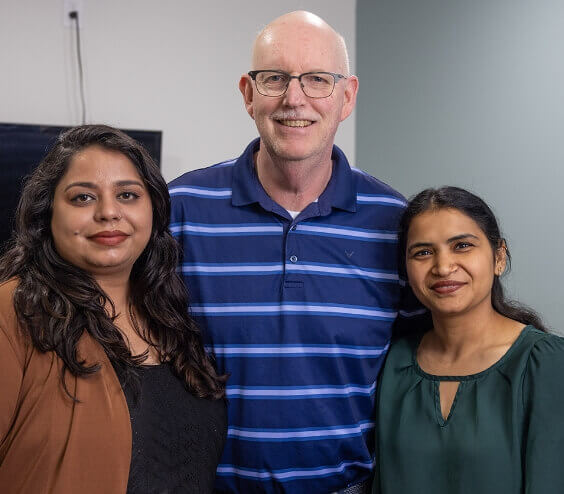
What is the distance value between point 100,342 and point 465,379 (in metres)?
0.78

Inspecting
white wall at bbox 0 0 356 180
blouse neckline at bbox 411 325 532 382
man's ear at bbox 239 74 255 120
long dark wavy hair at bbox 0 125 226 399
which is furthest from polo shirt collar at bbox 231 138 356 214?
white wall at bbox 0 0 356 180

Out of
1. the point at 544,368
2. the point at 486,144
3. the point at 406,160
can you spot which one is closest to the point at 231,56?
the point at 406,160

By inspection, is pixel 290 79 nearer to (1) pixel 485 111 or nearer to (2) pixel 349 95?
(2) pixel 349 95

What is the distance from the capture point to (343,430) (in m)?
1.69

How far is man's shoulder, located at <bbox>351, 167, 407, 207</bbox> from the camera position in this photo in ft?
6.12

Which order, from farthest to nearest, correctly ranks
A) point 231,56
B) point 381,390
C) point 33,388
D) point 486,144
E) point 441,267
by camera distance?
point 231,56, point 486,144, point 381,390, point 441,267, point 33,388

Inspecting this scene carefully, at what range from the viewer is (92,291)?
1440 millimetres

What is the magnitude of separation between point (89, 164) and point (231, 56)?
2250 mm

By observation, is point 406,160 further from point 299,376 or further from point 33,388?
point 33,388

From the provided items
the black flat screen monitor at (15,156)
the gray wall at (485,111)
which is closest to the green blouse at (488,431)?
the gray wall at (485,111)

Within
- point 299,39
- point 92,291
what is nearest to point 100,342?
point 92,291

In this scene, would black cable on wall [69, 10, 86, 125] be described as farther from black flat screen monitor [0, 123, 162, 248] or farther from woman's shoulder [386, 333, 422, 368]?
woman's shoulder [386, 333, 422, 368]

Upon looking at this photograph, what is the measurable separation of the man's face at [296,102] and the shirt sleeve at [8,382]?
0.80m

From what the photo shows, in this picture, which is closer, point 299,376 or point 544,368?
point 544,368
